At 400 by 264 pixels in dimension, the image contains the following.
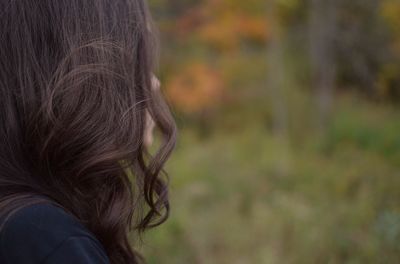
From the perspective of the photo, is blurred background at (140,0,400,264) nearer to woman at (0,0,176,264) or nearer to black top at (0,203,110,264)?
woman at (0,0,176,264)

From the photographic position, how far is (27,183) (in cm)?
120

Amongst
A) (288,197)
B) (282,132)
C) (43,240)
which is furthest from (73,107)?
(282,132)

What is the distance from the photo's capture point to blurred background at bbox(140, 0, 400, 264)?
14.3 feet

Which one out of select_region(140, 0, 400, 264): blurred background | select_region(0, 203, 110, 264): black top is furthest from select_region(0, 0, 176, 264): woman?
Result: select_region(140, 0, 400, 264): blurred background

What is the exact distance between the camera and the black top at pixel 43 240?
3.37ft

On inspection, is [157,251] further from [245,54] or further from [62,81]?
[245,54]

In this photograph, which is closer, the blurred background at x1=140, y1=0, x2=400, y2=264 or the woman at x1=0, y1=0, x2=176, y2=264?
the woman at x1=0, y1=0, x2=176, y2=264

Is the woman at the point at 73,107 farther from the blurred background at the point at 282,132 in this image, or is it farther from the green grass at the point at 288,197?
the green grass at the point at 288,197

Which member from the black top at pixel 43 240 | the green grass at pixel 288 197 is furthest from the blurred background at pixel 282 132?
the black top at pixel 43 240

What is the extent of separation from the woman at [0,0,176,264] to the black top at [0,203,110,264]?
64mm

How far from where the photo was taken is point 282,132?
29.0 ft

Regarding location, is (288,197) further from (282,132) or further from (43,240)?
(43,240)

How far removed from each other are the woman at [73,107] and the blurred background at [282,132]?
106 cm

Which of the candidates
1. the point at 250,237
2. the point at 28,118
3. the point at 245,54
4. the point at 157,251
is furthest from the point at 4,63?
the point at 245,54
